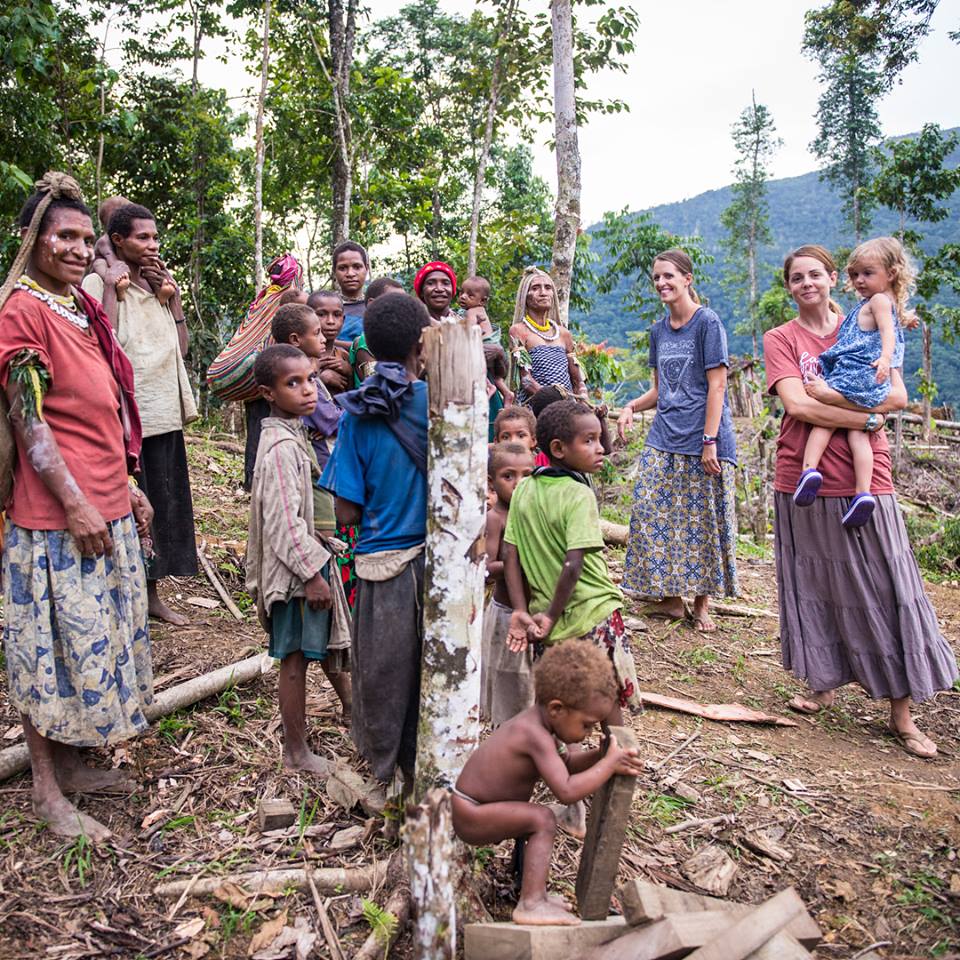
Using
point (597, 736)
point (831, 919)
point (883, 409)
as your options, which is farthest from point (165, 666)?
point (883, 409)

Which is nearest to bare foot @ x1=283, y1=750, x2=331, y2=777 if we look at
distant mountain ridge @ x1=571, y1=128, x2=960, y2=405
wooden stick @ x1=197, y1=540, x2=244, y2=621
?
wooden stick @ x1=197, y1=540, x2=244, y2=621

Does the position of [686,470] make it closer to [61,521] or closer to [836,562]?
[836,562]

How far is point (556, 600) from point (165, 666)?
241 centimetres

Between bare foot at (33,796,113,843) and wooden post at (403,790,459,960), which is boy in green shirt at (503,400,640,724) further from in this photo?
bare foot at (33,796,113,843)

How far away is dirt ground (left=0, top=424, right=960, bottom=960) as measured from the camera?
8.39ft

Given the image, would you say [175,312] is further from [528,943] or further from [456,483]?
[528,943]

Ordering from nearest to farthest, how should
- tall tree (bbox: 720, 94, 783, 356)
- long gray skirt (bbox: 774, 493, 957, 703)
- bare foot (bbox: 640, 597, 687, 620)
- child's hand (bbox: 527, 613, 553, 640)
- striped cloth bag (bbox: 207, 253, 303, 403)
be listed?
child's hand (bbox: 527, 613, 553, 640)
striped cloth bag (bbox: 207, 253, 303, 403)
long gray skirt (bbox: 774, 493, 957, 703)
bare foot (bbox: 640, 597, 687, 620)
tall tree (bbox: 720, 94, 783, 356)

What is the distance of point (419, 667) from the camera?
279 centimetres

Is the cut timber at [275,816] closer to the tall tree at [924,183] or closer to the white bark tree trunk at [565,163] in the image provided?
the white bark tree trunk at [565,163]

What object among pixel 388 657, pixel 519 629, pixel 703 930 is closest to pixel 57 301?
pixel 388 657

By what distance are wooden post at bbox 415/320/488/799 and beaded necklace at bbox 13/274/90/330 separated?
154 centimetres

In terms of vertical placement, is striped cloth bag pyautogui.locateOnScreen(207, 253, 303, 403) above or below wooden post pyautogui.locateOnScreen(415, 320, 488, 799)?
above

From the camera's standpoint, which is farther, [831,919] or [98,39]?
[98,39]

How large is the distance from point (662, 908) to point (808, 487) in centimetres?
263
